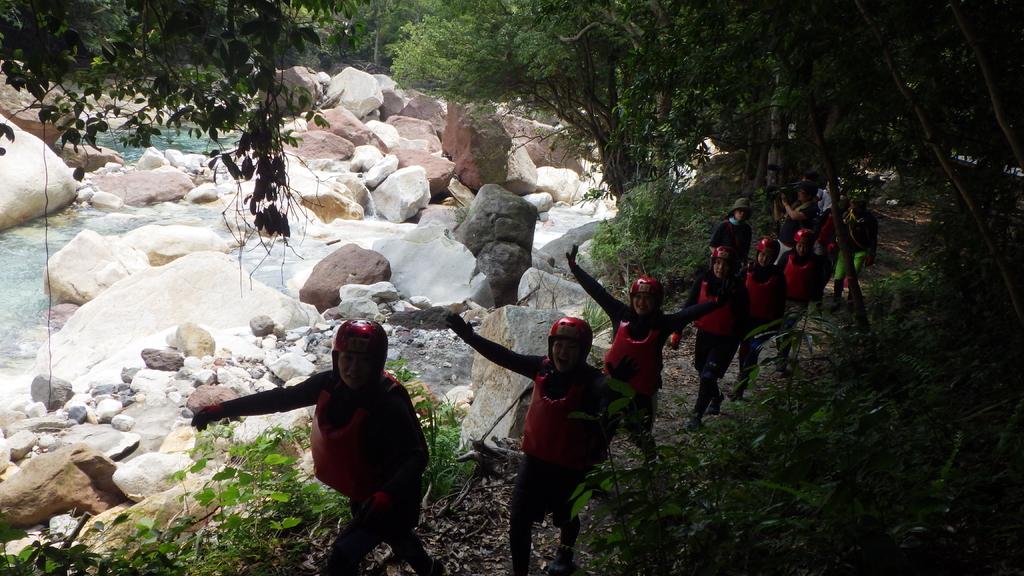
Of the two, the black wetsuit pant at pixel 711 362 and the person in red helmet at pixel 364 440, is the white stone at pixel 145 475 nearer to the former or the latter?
the person in red helmet at pixel 364 440

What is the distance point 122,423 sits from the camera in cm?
906

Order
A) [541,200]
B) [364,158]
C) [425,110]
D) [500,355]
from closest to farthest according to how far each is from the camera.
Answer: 1. [500,355]
2. [541,200]
3. [364,158]
4. [425,110]

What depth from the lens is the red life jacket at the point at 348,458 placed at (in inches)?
111

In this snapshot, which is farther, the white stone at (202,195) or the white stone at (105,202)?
the white stone at (202,195)

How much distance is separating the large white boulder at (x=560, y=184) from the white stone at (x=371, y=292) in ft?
41.8

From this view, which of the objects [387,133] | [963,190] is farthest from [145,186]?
[963,190]

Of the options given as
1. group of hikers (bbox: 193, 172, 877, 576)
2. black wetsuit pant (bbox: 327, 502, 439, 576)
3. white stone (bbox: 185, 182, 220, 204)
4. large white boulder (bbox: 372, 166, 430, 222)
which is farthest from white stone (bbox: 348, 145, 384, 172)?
black wetsuit pant (bbox: 327, 502, 439, 576)

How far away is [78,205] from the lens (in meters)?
18.9

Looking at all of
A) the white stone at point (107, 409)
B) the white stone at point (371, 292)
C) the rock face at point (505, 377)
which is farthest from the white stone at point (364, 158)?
the rock face at point (505, 377)

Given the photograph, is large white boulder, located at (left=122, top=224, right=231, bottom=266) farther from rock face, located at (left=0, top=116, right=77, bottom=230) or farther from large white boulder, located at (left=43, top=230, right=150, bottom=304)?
rock face, located at (left=0, top=116, right=77, bottom=230)

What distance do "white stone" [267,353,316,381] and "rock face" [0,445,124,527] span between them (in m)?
3.51

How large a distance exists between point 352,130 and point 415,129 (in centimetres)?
575

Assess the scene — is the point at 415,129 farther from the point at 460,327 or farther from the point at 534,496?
the point at 534,496

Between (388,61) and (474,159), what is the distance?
22499 millimetres
